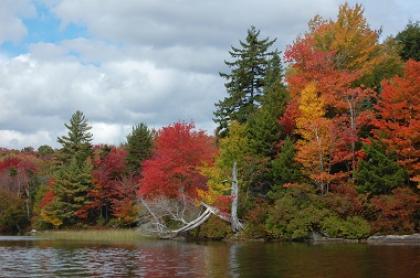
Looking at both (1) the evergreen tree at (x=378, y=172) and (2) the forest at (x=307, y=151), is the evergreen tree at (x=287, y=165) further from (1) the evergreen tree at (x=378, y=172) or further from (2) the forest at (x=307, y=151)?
(1) the evergreen tree at (x=378, y=172)

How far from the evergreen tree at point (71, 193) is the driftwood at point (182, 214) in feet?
80.2

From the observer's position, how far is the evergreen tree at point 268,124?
167ft

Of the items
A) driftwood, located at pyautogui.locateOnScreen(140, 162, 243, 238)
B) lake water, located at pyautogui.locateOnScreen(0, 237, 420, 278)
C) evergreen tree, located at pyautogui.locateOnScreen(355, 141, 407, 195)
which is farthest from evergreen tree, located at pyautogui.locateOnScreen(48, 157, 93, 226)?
evergreen tree, located at pyautogui.locateOnScreen(355, 141, 407, 195)

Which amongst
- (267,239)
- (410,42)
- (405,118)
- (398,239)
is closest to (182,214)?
(267,239)

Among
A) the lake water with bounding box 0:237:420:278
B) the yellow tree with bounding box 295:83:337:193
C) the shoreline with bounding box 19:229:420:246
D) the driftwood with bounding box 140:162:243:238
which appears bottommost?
the lake water with bounding box 0:237:420:278

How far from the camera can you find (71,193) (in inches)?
2936

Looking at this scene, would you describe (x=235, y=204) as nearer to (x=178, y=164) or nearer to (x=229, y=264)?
(x=178, y=164)

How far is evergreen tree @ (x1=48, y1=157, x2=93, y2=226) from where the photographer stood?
7438cm

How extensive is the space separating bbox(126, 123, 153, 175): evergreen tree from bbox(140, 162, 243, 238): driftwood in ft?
78.8

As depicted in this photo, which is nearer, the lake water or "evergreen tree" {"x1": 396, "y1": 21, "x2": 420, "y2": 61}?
the lake water

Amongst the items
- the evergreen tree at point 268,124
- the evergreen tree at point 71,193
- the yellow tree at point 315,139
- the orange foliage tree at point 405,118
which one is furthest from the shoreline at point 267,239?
the evergreen tree at point 268,124

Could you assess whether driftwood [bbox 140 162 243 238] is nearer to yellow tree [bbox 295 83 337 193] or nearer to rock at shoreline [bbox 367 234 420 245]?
yellow tree [bbox 295 83 337 193]

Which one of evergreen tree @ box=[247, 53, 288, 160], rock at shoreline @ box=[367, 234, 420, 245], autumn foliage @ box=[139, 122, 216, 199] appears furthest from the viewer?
autumn foliage @ box=[139, 122, 216, 199]

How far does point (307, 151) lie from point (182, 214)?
46.6ft
